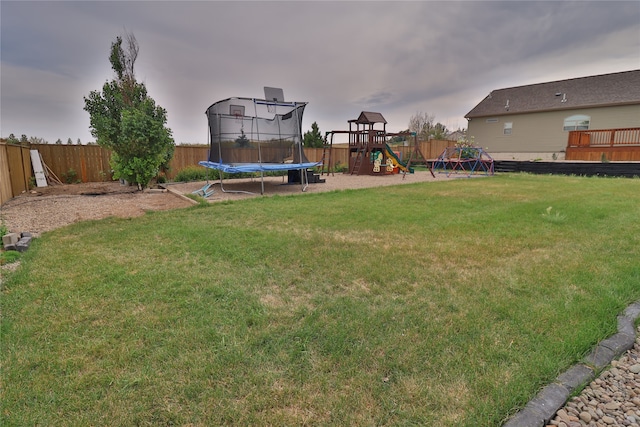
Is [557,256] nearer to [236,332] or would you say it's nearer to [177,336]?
[236,332]

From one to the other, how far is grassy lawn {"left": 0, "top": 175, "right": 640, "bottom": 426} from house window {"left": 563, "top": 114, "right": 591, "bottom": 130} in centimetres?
1800

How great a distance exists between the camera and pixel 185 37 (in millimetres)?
9570

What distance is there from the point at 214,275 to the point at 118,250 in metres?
1.51

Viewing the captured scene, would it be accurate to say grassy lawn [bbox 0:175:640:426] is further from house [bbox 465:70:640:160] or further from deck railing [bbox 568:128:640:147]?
house [bbox 465:70:640:160]

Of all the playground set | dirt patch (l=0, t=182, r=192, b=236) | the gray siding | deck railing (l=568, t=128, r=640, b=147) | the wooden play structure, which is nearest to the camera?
dirt patch (l=0, t=182, r=192, b=236)

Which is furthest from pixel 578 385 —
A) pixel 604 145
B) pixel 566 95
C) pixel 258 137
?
pixel 566 95

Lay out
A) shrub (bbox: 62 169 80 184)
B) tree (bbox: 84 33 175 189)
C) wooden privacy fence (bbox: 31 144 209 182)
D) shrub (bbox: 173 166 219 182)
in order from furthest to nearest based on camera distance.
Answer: shrub (bbox: 173 166 219 182) → shrub (bbox: 62 169 80 184) → wooden privacy fence (bbox: 31 144 209 182) → tree (bbox: 84 33 175 189)

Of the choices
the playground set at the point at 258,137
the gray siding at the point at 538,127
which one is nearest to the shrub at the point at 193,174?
the playground set at the point at 258,137

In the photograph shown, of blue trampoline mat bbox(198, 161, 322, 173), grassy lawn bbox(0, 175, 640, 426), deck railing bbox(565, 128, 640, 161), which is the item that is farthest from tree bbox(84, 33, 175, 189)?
deck railing bbox(565, 128, 640, 161)

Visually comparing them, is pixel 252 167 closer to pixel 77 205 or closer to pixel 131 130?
pixel 131 130

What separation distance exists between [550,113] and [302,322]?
74.1 ft

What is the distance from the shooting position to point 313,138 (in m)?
19.2

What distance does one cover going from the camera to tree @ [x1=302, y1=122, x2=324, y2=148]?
19.2m

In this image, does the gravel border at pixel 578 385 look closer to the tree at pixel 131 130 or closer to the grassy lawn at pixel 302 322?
the grassy lawn at pixel 302 322
